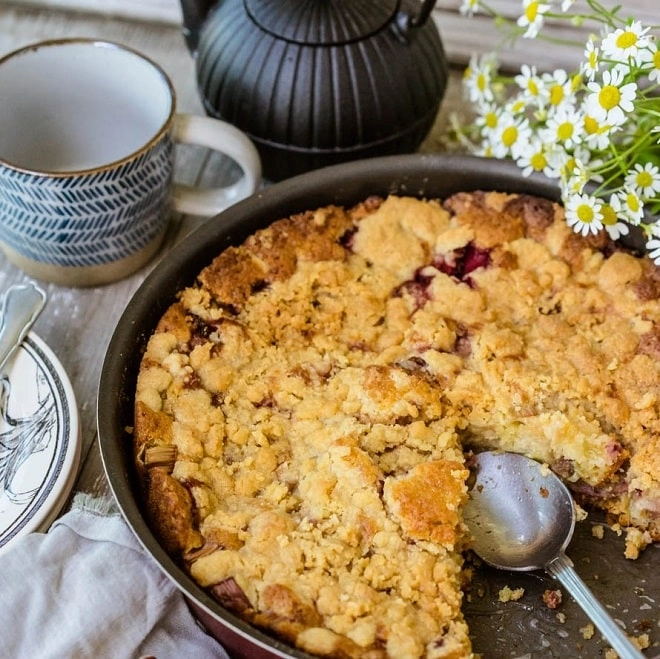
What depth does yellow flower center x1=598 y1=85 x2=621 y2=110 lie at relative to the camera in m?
1.52

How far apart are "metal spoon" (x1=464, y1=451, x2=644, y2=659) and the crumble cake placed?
0.14 feet

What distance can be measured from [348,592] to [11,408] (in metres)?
0.76

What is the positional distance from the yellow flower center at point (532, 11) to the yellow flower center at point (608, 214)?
1.28ft

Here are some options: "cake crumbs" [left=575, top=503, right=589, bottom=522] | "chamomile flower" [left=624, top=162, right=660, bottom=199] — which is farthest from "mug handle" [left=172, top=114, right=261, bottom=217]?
"cake crumbs" [left=575, top=503, right=589, bottom=522]

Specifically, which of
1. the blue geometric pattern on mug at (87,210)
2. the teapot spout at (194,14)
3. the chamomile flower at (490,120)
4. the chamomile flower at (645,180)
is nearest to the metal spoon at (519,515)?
the chamomile flower at (645,180)

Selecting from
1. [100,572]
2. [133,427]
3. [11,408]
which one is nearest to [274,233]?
[133,427]

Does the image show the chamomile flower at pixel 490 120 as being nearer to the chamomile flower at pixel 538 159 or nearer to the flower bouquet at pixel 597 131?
the flower bouquet at pixel 597 131

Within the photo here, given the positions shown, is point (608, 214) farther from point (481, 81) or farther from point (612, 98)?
point (481, 81)

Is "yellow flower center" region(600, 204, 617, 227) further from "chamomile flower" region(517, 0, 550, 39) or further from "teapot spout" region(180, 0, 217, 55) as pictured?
"teapot spout" region(180, 0, 217, 55)

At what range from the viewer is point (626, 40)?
1.47 meters

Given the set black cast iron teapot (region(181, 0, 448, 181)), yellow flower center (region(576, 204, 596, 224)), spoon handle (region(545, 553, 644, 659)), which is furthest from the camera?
black cast iron teapot (region(181, 0, 448, 181))

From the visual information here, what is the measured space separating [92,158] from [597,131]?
1144mm

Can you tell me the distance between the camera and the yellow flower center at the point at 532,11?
1678 millimetres

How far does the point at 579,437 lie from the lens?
1493 millimetres
